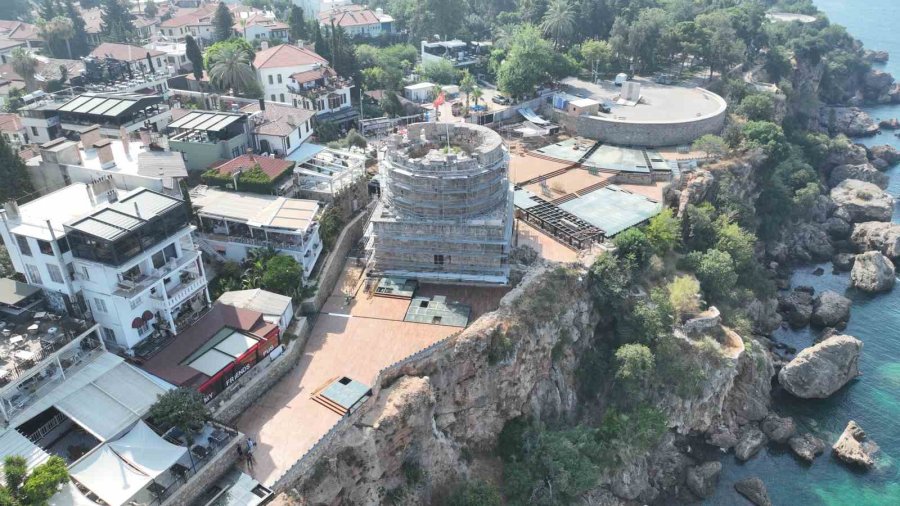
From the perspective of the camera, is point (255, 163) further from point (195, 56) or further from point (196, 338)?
point (195, 56)

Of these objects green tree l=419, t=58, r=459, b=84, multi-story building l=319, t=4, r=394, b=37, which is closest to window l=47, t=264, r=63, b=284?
green tree l=419, t=58, r=459, b=84

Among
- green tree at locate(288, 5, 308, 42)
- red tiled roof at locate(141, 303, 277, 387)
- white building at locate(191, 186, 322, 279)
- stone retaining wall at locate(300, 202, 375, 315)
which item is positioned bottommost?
stone retaining wall at locate(300, 202, 375, 315)

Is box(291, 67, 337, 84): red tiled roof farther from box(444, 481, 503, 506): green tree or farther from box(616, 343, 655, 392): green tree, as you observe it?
box(444, 481, 503, 506): green tree

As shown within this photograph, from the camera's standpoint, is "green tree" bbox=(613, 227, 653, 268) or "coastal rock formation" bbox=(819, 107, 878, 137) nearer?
"green tree" bbox=(613, 227, 653, 268)

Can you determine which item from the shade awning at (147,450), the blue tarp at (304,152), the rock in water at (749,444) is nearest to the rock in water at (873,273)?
the rock in water at (749,444)

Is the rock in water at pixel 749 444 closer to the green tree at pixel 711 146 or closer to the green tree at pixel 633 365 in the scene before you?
the green tree at pixel 633 365

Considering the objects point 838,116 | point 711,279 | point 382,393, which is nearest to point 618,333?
point 711,279
